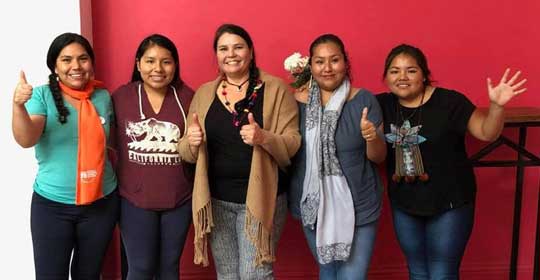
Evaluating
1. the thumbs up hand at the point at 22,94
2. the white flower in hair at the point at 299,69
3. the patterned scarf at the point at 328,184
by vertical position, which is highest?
the white flower in hair at the point at 299,69

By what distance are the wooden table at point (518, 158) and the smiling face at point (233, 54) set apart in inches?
44.5

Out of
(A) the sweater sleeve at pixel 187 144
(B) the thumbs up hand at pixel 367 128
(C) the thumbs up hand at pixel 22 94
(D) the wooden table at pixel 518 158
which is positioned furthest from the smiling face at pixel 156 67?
(D) the wooden table at pixel 518 158

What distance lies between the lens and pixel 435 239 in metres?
1.99

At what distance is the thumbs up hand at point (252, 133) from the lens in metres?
1.72

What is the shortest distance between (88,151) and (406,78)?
1242mm

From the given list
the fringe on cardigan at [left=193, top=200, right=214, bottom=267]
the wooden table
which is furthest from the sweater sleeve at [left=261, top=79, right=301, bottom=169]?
the wooden table

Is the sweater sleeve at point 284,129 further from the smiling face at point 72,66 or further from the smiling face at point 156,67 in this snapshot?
the smiling face at point 72,66

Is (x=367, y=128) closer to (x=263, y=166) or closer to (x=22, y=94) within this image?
(x=263, y=166)

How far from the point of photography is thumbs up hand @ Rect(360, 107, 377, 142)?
69.7 inches

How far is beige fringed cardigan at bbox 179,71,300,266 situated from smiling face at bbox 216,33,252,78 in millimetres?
105

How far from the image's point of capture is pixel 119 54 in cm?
252

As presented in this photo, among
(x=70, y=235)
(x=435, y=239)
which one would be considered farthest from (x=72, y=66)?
(x=435, y=239)

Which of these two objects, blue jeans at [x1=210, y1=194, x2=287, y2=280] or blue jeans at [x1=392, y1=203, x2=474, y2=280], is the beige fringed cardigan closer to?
blue jeans at [x1=210, y1=194, x2=287, y2=280]

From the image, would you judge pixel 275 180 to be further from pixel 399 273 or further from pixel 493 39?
pixel 493 39
